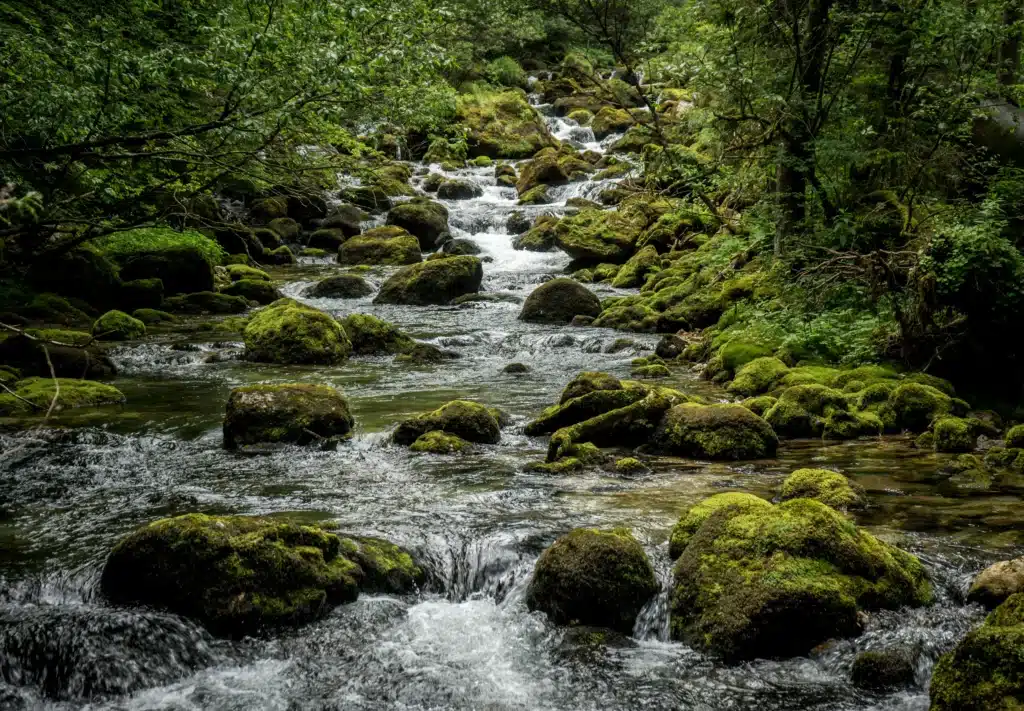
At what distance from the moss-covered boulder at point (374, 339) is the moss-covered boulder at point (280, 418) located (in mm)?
6267

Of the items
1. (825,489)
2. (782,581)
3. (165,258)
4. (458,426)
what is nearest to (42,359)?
(458,426)

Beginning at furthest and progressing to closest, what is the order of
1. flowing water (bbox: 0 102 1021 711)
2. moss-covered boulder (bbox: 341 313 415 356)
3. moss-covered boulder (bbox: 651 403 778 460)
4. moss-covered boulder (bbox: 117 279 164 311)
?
moss-covered boulder (bbox: 117 279 164 311)
moss-covered boulder (bbox: 341 313 415 356)
moss-covered boulder (bbox: 651 403 778 460)
flowing water (bbox: 0 102 1021 711)

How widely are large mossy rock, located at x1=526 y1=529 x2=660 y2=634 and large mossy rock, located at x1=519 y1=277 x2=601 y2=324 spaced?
14.0 m

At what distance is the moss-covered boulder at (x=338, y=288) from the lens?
23000mm

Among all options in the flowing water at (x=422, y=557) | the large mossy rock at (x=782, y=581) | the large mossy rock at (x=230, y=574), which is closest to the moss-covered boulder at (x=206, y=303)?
the flowing water at (x=422, y=557)

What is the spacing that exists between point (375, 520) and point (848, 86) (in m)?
11.4

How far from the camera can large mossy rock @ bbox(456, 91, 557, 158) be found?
42.5 m

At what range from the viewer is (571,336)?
17.6 metres

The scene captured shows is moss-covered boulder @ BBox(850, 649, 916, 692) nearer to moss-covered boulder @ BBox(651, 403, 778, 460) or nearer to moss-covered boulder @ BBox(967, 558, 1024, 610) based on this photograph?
moss-covered boulder @ BBox(967, 558, 1024, 610)

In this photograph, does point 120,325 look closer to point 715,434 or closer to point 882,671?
→ point 715,434

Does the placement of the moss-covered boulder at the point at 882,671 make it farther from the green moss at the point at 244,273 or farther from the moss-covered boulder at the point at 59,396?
the green moss at the point at 244,273

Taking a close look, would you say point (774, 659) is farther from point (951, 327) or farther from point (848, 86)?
point (848, 86)

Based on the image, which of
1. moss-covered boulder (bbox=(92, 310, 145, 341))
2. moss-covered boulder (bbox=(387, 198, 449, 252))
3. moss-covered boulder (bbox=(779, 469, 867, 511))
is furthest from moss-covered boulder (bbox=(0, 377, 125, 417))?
moss-covered boulder (bbox=(387, 198, 449, 252))

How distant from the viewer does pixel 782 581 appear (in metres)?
5.35
